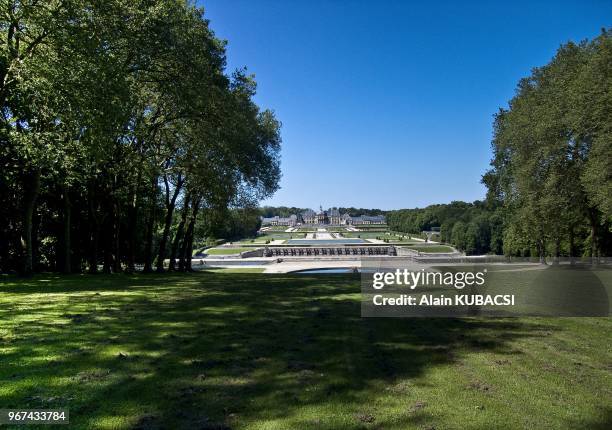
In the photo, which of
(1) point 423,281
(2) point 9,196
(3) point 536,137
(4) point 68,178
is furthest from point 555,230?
(2) point 9,196

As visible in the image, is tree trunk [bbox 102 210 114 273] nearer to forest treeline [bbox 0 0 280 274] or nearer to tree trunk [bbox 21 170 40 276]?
forest treeline [bbox 0 0 280 274]

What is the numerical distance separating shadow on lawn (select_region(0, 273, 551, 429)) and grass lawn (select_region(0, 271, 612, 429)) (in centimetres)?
2

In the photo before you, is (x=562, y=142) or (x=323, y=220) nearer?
(x=562, y=142)

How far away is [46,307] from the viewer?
853 centimetres

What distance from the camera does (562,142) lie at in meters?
21.4

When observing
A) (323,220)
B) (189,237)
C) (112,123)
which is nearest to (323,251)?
(189,237)

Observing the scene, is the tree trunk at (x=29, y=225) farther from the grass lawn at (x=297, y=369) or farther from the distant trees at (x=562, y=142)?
the distant trees at (x=562, y=142)

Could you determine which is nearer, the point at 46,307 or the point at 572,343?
the point at 572,343

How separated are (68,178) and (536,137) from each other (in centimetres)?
2250

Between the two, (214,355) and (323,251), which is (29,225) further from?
(323,251)

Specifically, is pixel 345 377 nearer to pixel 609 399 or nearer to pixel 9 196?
pixel 609 399

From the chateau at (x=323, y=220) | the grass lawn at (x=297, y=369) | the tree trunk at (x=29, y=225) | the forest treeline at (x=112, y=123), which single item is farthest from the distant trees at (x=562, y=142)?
the chateau at (x=323, y=220)

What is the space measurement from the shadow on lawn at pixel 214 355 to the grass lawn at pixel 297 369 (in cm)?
2

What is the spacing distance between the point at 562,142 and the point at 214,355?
2196cm
